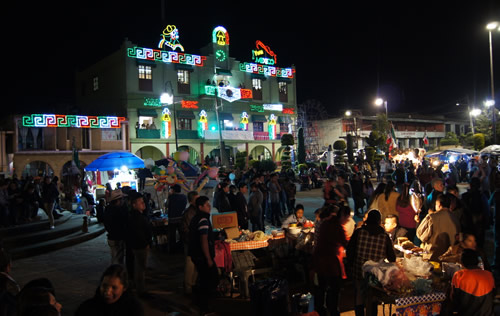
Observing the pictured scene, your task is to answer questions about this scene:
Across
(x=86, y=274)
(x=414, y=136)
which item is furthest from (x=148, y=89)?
(x=414, y=136)

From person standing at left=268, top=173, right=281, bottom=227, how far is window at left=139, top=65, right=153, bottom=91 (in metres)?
23.4

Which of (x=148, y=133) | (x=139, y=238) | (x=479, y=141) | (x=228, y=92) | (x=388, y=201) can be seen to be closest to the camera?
(x=139, y=238)

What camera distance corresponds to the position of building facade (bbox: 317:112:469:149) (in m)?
49.7

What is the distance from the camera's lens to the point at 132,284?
7.09 metres

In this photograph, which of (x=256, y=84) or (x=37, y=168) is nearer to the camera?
(x=37, y=168)

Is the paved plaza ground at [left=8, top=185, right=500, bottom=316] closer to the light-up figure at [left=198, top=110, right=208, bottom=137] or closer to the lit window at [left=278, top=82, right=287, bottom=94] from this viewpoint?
the light-up figure at [left=198, top=110, right=208, bottom=137]

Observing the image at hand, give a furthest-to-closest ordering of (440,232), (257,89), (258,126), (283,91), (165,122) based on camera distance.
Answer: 1. (283,91)
2. (258,126)
3. (257,89)
4. (165,122)
5. (440,232)

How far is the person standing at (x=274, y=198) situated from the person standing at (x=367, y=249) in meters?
7.53

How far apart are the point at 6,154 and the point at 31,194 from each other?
18398 millimetres

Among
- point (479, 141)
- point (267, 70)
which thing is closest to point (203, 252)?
point (479, 141)

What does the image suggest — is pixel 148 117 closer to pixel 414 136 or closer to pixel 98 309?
pixel 98 309

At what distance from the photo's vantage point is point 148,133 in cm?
3266

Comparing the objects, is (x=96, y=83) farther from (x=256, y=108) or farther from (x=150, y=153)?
(x=256, y=108)

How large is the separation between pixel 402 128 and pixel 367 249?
54955 mm
